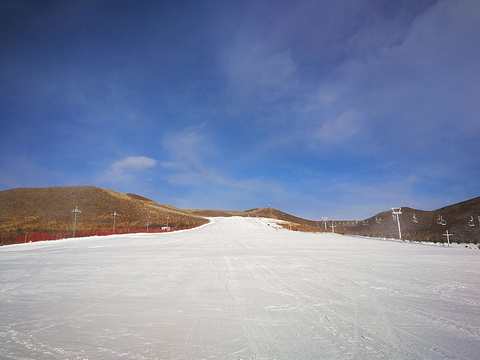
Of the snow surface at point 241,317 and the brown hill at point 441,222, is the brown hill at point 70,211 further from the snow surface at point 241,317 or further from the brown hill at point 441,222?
the snow surface at point 241,317

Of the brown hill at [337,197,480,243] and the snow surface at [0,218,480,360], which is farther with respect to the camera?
the brown hill at [337,197,480,243]

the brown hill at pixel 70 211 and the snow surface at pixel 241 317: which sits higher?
the brown hill at pixel 70 211

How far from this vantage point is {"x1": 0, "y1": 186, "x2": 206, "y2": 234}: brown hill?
72.3 m

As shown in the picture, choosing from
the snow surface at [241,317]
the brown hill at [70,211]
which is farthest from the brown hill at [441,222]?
the brown hill at [70,211]

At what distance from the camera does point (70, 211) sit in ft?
290

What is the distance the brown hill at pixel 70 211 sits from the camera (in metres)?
72.3

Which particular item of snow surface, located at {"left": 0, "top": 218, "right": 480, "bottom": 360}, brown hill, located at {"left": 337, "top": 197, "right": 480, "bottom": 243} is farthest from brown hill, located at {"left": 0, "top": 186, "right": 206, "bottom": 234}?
snow surface, located at {"left": 0, "top": 218, "right": 480, "bottom": 360}

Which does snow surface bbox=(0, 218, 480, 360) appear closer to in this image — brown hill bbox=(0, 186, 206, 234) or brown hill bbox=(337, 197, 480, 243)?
brown hill bbox=(337, 197, 480, 243)

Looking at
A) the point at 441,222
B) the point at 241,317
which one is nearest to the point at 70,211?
the point at 241,317

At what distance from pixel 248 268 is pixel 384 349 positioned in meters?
6.13

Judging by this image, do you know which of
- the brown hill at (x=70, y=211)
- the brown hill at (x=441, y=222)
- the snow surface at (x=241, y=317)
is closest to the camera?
the snow surface at (x=241, y=317)

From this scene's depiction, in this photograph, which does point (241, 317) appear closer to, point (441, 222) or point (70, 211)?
point (441, 222)

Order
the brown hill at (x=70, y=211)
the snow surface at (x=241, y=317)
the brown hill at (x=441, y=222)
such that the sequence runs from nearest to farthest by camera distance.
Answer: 1. the snow surface at (x=241, y=317)
2. the brown hill at (x=441, y=222)
3. the brown hill at (x=70, y=211)

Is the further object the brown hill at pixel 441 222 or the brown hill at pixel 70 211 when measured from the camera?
the brown hill at pixel 70 211
